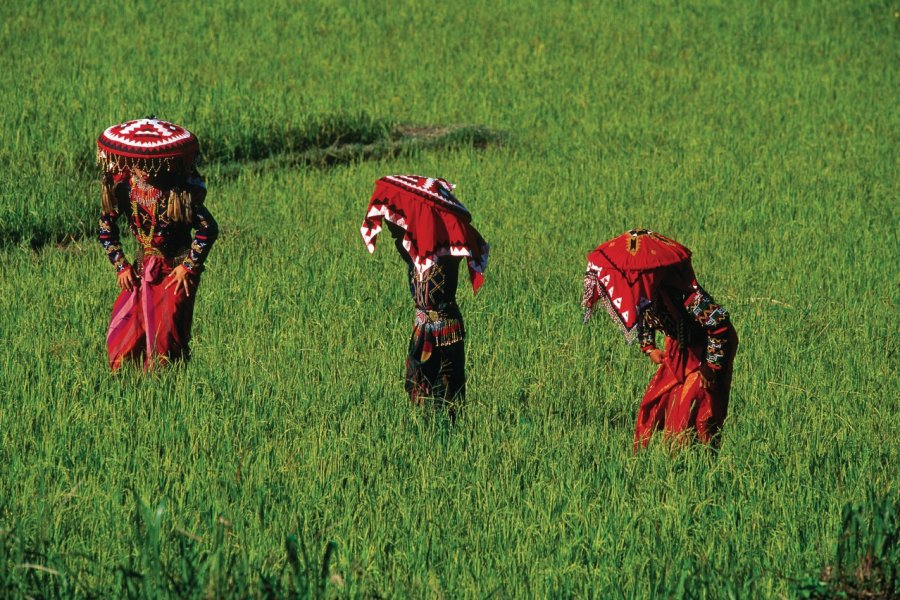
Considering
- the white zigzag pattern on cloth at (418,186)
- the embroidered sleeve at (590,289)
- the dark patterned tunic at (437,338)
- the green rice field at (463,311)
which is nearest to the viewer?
the green rice field at (463,311)

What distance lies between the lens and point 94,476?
4746 millimetres

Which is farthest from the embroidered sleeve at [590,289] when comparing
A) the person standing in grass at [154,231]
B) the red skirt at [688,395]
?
the person standing in grass at [154,231]

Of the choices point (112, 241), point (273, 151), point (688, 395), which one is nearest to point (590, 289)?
point (688, 395)

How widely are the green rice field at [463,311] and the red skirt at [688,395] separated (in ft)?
0.44

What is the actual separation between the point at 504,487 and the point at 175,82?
28.0ft

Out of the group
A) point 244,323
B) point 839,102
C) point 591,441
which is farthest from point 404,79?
point 591,441

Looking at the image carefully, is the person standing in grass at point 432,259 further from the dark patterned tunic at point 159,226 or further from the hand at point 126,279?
the hand at point 126,279

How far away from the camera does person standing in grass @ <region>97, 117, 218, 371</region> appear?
18.6 feet

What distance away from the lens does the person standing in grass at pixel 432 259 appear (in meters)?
5.34

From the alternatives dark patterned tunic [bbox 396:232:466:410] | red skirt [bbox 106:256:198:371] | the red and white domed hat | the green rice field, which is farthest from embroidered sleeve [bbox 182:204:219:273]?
dark patterned tunic [bbox 396:232:466:410]

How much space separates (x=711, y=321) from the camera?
4.87 meters

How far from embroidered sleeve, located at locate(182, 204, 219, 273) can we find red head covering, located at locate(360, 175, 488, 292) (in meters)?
0.86

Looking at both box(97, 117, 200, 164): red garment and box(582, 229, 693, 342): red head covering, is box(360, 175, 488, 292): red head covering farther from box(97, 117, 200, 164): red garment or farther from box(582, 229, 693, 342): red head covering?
box(97, 117, 200, 164): red garment

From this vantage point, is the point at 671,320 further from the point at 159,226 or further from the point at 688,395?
the point at 159,226
